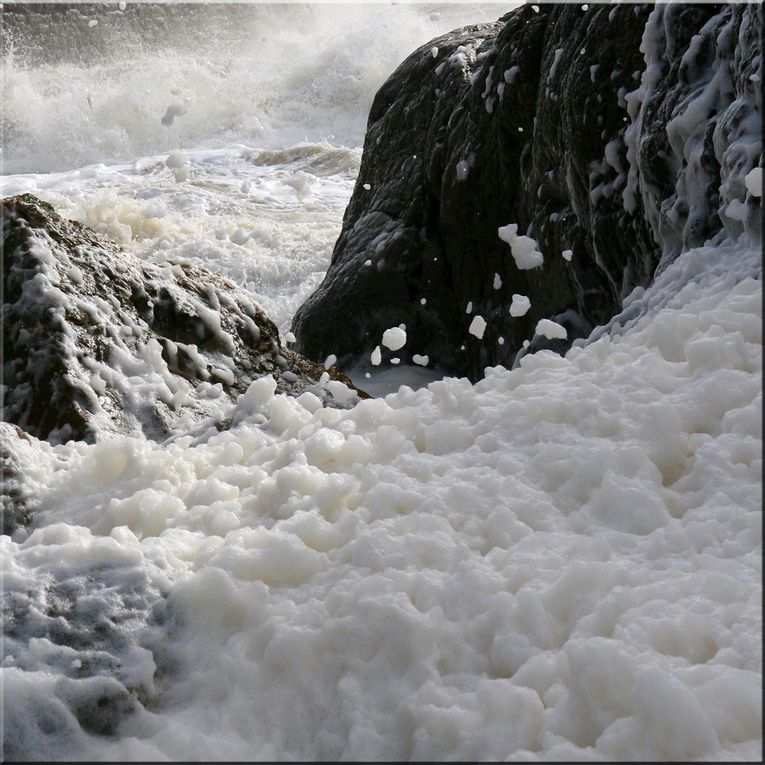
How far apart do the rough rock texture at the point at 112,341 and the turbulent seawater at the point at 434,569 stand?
25 cm

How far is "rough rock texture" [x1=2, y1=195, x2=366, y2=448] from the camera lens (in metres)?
3.00

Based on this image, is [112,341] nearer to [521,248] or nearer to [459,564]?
[459,564]

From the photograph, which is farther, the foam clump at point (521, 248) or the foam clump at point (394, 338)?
the foam clump at point (394, 338)

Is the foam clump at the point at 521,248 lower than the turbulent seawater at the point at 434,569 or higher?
higher

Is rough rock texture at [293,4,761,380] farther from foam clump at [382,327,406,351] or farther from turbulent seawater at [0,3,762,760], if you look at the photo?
turbulent seawater at [0,3,762,760]

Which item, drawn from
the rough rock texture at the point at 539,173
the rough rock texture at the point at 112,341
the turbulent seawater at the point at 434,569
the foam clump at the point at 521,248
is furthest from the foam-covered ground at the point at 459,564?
the foam clump at the point at 521,248

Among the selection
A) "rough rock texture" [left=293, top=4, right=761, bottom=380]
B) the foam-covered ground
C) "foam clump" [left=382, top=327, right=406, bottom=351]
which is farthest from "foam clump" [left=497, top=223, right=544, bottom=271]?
the foam-covered ground

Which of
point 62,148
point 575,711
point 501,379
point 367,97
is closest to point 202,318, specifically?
point 501,379

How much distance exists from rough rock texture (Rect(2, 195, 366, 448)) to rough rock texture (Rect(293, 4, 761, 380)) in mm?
1285

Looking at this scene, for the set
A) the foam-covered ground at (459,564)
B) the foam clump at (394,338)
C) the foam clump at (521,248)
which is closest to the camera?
the foam-covered ground at (459,564)

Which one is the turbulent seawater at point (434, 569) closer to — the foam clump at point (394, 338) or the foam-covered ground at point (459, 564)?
the foam-covered ground at point (459, 564)

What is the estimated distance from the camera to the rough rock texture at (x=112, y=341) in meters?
→ 3.00

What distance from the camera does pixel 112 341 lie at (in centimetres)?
317

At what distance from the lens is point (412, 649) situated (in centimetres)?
161
